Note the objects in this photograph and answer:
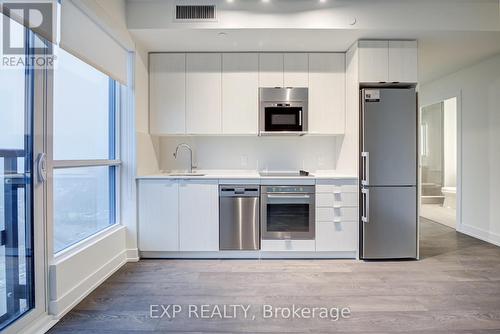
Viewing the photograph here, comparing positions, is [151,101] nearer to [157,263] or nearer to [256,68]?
[256,68]

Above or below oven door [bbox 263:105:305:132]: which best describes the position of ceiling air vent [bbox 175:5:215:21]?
above

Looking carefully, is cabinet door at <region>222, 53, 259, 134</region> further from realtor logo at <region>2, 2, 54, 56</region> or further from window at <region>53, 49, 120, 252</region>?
realtor logo at <region>2, 2, 54, 56</region>

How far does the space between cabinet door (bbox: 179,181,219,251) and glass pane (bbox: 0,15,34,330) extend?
155 centimetres

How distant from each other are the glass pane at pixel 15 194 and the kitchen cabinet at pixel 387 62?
10.1ft

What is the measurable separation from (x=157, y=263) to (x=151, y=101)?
1923mm

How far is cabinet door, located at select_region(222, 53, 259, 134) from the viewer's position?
3.71 m

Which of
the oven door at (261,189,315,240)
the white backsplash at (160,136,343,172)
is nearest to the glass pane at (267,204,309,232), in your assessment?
the oven door at (261,189,315,240)

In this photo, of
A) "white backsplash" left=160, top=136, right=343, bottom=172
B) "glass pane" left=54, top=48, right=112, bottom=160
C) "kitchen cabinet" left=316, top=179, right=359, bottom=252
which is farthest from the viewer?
"white backsplash" left=160, top=136, right=343, bottom=172

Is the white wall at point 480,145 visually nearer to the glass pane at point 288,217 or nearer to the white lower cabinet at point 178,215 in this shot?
the glass pane at point 288,217

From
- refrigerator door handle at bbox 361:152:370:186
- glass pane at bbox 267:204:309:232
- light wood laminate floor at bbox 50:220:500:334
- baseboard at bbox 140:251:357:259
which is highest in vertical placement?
refrigerator door handle at bbox 361:152:370:186

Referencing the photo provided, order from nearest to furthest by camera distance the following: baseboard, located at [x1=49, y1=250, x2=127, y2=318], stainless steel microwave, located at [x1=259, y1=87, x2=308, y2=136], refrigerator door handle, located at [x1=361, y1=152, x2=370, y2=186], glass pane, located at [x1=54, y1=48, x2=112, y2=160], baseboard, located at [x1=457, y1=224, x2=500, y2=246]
A: baseboard, located at [x1=49, y1=250, x2=127, y2=318]
glass pane, located at [x1=54, y1=48, x2=112, y2=160]
refrigerator door handle, located at [x1=361, y1=152, x2=370, y2=186]
stainless steel microwave, located at [x1=259, y1=87, x2=308, y2=136]
baseboard, located at [x1=457, y1=224, x2=500, y2=246]

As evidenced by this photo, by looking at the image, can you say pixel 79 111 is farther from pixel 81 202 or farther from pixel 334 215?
pixel 334 215

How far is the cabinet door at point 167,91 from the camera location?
146 inches

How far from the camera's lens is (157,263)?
3.29 metres
